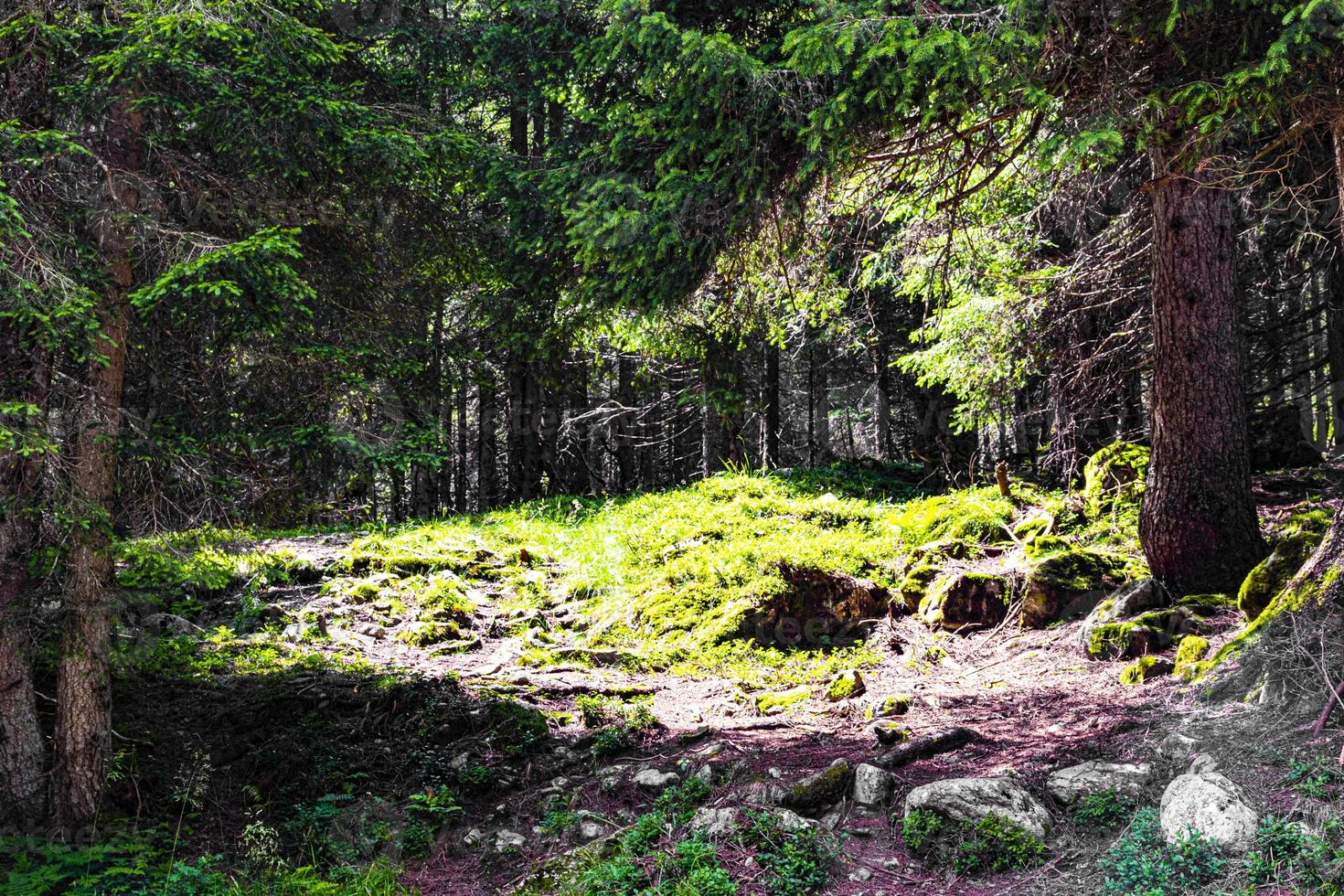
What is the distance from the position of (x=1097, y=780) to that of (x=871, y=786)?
3.89 ft

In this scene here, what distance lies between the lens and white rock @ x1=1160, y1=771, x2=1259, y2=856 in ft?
12.6

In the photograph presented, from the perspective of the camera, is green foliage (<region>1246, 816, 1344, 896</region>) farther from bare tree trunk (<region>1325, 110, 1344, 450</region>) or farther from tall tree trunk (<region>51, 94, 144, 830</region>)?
bare tree trunk (<region>1325, 110, 1344, 450</region>)

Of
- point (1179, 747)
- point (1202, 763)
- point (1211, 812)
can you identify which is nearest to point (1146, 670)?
point (1179, 747)

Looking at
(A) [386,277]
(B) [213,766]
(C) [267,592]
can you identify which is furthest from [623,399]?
(B) [213,766]

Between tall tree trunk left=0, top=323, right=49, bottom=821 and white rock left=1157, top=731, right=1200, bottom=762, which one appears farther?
tall tree trunk left=0, top=323, right=49, bottom=821

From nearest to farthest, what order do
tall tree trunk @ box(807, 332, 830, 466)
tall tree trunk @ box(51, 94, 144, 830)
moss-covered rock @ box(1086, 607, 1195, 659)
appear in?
1. tall tree trunk @ box(51, 94, 144, 830)
2. moss-covered rock @ box(1086, 607, 1195, 659)
3. tall tree trunk @ box(807, 332, 830, 466)

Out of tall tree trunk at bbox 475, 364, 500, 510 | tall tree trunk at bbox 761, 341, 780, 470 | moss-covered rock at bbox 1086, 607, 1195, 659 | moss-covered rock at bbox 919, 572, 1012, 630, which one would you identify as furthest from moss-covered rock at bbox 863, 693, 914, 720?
tall tree trunk at bbox 475, 364, 500, 510

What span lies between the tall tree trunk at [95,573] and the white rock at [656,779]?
130 inches

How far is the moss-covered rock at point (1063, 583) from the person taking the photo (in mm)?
7816

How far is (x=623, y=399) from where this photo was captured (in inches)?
894

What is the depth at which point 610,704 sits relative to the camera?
265 inches

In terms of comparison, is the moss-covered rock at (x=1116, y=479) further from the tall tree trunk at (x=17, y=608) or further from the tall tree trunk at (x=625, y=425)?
the tall tree trunk at (x=625, y=425)

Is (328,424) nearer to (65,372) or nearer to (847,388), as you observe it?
(65,372)

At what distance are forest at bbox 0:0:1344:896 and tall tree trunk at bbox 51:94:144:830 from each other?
0.09 ft
